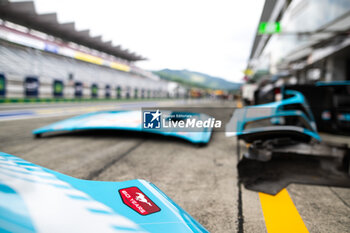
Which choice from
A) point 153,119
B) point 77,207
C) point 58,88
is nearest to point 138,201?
point 77,207

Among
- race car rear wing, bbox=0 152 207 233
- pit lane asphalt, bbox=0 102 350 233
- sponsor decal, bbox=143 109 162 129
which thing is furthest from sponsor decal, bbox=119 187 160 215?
sponsor decal, bbox=143 109 162 129

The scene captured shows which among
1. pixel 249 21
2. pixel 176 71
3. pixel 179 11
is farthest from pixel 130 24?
pixel 249 21

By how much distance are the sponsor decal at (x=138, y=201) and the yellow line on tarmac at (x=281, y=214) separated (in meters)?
0.76

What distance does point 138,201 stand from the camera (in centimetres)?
97

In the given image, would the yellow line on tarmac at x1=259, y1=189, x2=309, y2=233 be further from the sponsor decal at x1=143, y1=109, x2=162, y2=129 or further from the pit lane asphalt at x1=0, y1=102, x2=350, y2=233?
the sponsor decal at x1=143, y1=109, x2=162, y2=129

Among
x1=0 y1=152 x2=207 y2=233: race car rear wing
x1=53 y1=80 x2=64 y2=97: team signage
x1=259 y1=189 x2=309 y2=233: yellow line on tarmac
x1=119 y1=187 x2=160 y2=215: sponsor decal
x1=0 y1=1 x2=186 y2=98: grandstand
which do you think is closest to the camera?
x1=0 y1=152 x2=207 y2=233: race car rear wing

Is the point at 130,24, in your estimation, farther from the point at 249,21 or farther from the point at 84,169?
the point at 84,169

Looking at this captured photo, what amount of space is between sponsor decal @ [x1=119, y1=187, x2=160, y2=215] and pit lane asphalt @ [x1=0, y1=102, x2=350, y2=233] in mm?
485

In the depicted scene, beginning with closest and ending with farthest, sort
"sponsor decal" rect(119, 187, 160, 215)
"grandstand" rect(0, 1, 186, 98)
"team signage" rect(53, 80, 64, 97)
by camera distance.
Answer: "sponsor decal" rect(119, 187, 160, 215) → "grandstand" rect(0, 1, 186, 98) → "team signage" rect(53, 80, 64, 97)

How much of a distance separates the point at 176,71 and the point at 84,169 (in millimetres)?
1377

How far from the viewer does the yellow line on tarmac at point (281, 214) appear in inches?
48.9

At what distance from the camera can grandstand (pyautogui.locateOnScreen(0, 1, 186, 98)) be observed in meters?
17.3

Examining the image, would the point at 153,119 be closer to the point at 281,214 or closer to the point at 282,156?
the point at 281,214

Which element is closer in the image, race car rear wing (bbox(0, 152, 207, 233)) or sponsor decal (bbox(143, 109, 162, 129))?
race car rear wing (bbox(0, 152, 207, 233))
